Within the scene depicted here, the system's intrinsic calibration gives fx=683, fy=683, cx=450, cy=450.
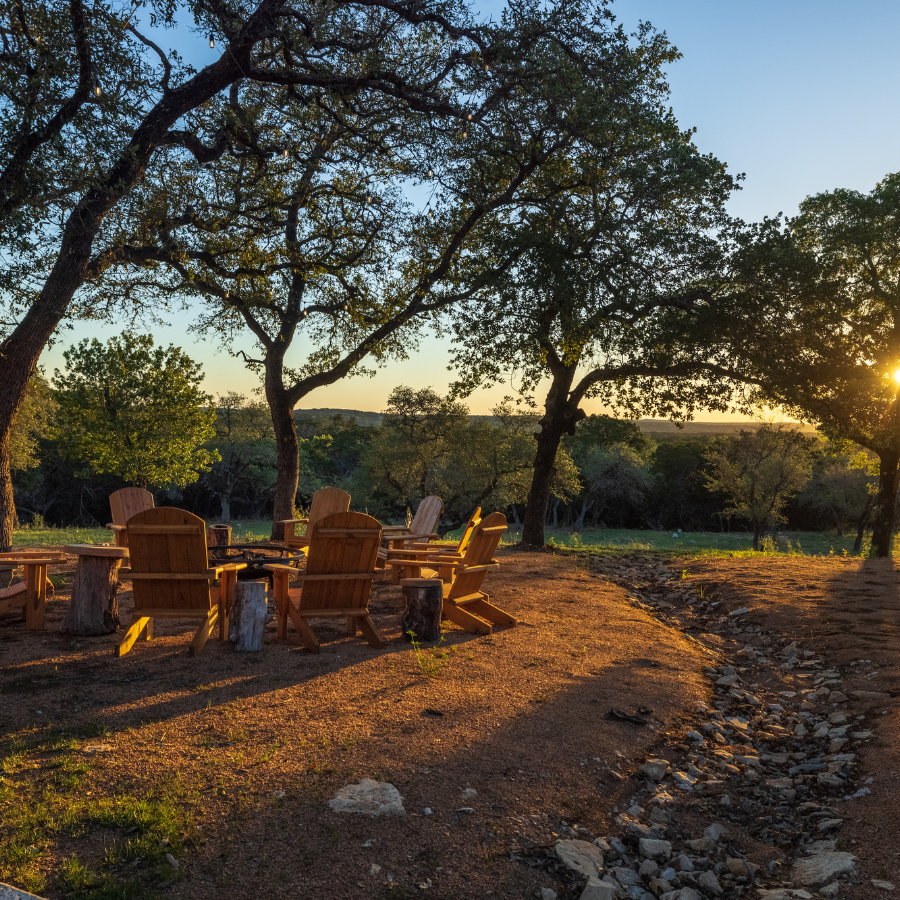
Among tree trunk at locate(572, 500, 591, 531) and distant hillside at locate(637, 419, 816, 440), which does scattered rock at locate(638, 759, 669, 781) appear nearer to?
distant hillside at locate(637, 419, 816, 440)

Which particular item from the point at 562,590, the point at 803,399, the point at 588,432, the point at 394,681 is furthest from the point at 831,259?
the point at 394,681

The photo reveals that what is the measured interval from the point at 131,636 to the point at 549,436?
490 inches

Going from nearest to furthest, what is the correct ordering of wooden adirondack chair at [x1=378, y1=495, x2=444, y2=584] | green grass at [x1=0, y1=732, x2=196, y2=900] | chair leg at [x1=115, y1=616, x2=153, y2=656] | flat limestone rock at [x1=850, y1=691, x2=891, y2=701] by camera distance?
green grass at [x1=0, y1=732, x2=196, y2=900], flat limestone rock at [x1=850, y1=691, x2=891, y2=701], chair leg at [x1=115, y1=616, x2=153, y2=656], wooden adirondack chair at [x1=378, y1=495, x2=444, y2=584]

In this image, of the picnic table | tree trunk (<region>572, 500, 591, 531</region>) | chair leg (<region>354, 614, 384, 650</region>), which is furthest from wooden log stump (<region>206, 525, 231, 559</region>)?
tree trunk (<region>572, 500, 591, 531</region>)

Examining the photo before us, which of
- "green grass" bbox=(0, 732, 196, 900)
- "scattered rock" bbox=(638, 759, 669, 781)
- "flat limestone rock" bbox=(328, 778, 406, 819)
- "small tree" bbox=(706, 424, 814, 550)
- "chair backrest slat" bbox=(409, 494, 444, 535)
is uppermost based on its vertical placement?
"small tree" bbox=(706, 424, 814, 550)

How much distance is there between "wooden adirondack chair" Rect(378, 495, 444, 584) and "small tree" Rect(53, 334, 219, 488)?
1426 centimetres

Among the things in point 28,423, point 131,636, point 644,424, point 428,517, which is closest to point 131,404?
point 28,423

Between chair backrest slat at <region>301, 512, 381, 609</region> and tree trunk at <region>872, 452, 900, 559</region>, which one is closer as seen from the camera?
chair backrest slat at <region>301, 512, 381, 609</region>

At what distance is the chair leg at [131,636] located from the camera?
611cm

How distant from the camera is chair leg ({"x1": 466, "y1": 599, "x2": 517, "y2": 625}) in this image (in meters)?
7.81

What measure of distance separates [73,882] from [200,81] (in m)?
8.89

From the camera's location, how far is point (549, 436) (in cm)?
1728

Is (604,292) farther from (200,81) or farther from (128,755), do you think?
(128,755)

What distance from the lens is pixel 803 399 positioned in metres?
14.5
